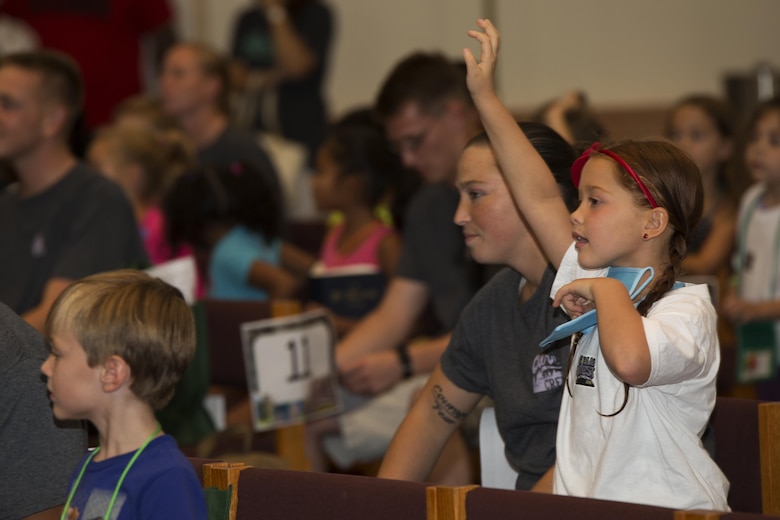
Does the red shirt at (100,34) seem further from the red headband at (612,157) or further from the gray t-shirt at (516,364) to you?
the red headband at (612,157)

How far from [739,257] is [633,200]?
8.15 feet

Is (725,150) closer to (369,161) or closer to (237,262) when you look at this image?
(369,161)

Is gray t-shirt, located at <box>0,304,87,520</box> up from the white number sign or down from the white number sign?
up

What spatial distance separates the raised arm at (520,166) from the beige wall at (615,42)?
538 cm

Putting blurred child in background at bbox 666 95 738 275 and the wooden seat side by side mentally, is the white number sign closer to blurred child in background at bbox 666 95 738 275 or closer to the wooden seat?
the wooden seat

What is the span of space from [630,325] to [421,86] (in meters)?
2.21

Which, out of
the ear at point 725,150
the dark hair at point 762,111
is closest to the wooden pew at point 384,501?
the dark hair at point 762,111

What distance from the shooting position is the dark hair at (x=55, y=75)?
4.09m

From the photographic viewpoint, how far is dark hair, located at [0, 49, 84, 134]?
409cm

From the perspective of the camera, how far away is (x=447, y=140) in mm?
3916

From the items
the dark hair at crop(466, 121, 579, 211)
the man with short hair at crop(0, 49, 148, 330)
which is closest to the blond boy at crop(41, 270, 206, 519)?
the dark hair at crop(466, 121, 579, 211)

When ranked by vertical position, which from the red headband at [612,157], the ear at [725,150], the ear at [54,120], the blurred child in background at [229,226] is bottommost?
the blurred child in background at [229,226]

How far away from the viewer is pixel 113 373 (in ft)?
6.95

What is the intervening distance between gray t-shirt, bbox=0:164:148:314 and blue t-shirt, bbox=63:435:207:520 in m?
1.72
